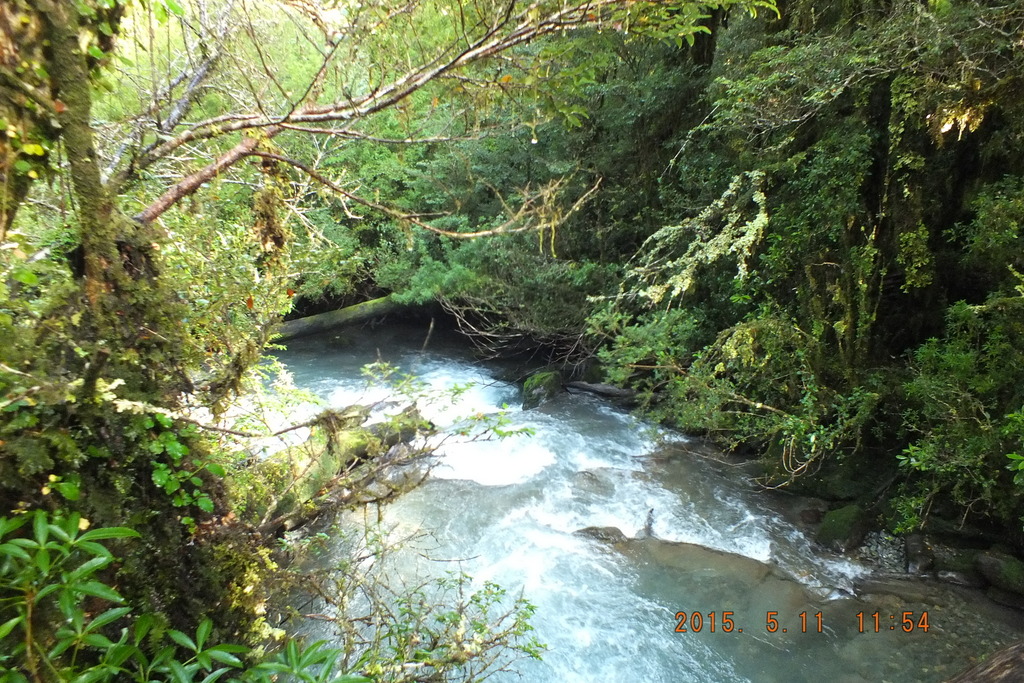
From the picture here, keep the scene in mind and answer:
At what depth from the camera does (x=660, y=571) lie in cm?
465

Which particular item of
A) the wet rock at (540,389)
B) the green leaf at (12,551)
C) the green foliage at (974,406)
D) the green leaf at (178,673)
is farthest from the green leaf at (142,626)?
the wet rock at (540,389)

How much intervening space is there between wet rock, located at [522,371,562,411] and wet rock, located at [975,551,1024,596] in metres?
5.19

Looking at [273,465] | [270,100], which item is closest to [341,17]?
[270,100]

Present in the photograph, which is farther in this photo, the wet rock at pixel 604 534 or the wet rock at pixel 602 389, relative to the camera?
the wet rock at pixel 602 389

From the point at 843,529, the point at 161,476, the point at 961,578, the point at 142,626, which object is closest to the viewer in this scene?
the point at 142,626

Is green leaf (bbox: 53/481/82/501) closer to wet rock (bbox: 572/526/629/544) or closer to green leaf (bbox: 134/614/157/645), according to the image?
green leaf (bbox: 134/614/157/645)

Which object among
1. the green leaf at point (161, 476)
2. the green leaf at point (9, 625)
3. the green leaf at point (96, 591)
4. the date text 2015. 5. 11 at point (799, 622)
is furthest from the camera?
the date text 2015. 5. 11 at point (799, 622)

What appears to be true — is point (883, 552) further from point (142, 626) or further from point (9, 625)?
point (9, 625)

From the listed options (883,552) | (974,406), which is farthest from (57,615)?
(883,552)

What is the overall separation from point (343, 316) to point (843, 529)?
932cm

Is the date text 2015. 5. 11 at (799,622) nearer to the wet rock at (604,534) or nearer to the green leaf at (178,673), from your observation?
the wet rock at (604,534)

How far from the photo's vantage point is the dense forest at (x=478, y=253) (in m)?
1.60

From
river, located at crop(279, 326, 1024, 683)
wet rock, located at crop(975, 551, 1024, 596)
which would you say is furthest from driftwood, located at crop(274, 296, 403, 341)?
wet rock, located at crop(975, 551, 1024, 596)

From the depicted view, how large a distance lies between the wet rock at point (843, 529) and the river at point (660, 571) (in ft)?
0.45
